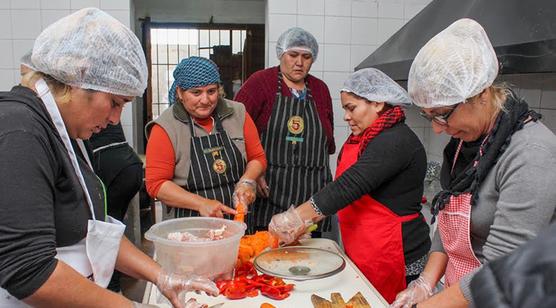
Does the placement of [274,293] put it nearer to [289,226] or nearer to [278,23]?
[289,226]

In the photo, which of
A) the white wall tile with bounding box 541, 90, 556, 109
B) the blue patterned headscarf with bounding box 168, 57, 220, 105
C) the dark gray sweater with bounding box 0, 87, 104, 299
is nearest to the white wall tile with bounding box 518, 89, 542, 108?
the white wall tile with bounding box 541, 90, 556, 109

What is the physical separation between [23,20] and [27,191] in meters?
2.91

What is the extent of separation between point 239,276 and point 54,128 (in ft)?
Answer: 2.69

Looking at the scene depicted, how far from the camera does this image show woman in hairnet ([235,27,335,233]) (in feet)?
8.60

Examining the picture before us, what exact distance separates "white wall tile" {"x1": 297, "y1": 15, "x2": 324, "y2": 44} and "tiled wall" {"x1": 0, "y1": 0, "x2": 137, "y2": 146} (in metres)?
1.27

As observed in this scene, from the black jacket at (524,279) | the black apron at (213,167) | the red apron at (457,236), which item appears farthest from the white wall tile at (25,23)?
the black jacket at (524,279)

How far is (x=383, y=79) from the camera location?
1935mm

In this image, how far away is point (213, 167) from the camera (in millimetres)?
2061

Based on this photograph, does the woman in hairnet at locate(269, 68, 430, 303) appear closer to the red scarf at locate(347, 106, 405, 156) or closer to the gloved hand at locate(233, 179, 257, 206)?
the red scarf at locate(347, 106, 405, 156)

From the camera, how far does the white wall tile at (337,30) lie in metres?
3.56

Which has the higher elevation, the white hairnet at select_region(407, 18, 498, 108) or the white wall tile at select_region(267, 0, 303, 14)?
the white wall tile at select_region(267, 0, 303, 14)

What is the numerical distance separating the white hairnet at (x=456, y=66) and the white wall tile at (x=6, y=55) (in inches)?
122

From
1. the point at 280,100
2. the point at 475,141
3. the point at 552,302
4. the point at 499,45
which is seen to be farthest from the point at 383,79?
the point at 552,302

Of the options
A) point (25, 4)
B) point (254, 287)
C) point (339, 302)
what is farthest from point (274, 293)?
point (25, 4)
